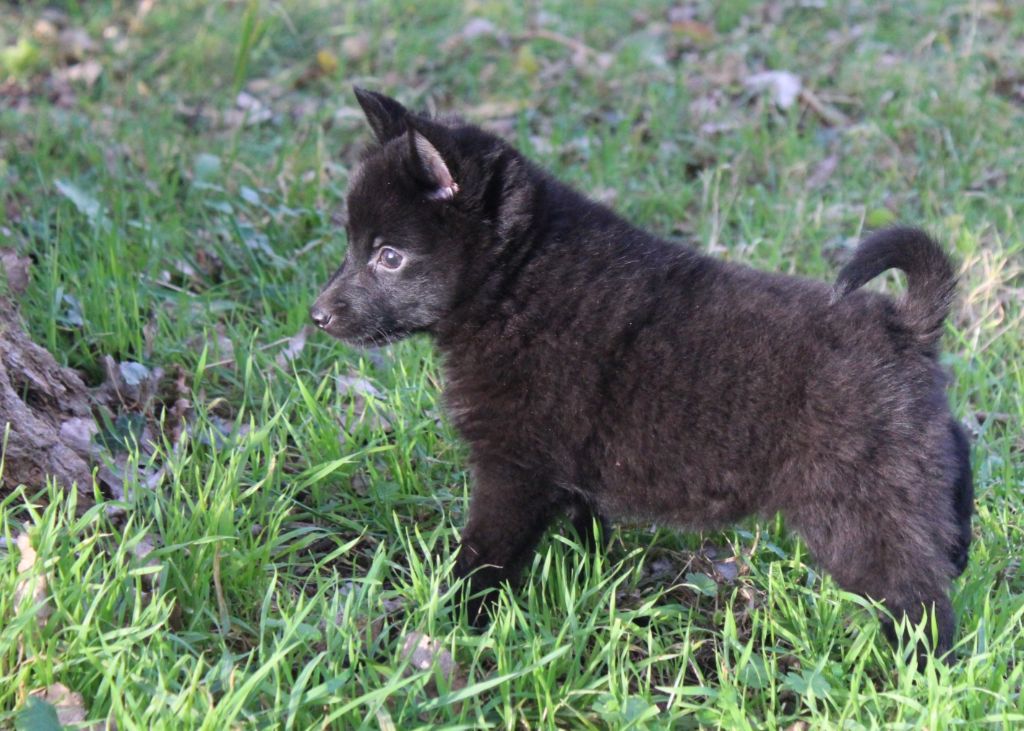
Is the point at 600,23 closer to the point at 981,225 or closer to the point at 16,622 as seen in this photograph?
the point at 981,225

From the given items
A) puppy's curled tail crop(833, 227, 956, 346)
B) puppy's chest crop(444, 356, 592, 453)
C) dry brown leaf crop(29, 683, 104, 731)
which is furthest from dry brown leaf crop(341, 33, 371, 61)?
dry brown leaf crop(29, 683, 104, 731)

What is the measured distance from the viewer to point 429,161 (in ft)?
10.4

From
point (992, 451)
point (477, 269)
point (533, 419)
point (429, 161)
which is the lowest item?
point (992, 451)

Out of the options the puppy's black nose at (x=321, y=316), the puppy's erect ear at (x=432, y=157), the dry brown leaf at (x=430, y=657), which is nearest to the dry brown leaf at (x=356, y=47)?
the puppy's black nose at (x=321, y=316)

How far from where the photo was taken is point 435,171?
319cm

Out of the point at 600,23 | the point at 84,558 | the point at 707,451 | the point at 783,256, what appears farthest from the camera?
the point at 600,23

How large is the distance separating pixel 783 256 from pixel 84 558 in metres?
3.44

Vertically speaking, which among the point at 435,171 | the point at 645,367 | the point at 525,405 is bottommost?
the point at 525,405

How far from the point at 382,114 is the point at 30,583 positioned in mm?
1756

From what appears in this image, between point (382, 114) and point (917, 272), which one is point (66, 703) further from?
point (917, 272)

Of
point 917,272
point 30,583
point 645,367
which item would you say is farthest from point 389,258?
point 917,272

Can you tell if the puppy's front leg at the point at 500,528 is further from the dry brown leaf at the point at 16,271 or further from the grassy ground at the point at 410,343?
the dry brown leaf at the point at 16,271

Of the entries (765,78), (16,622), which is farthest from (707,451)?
(765,78)

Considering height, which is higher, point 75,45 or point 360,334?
point 360,334
